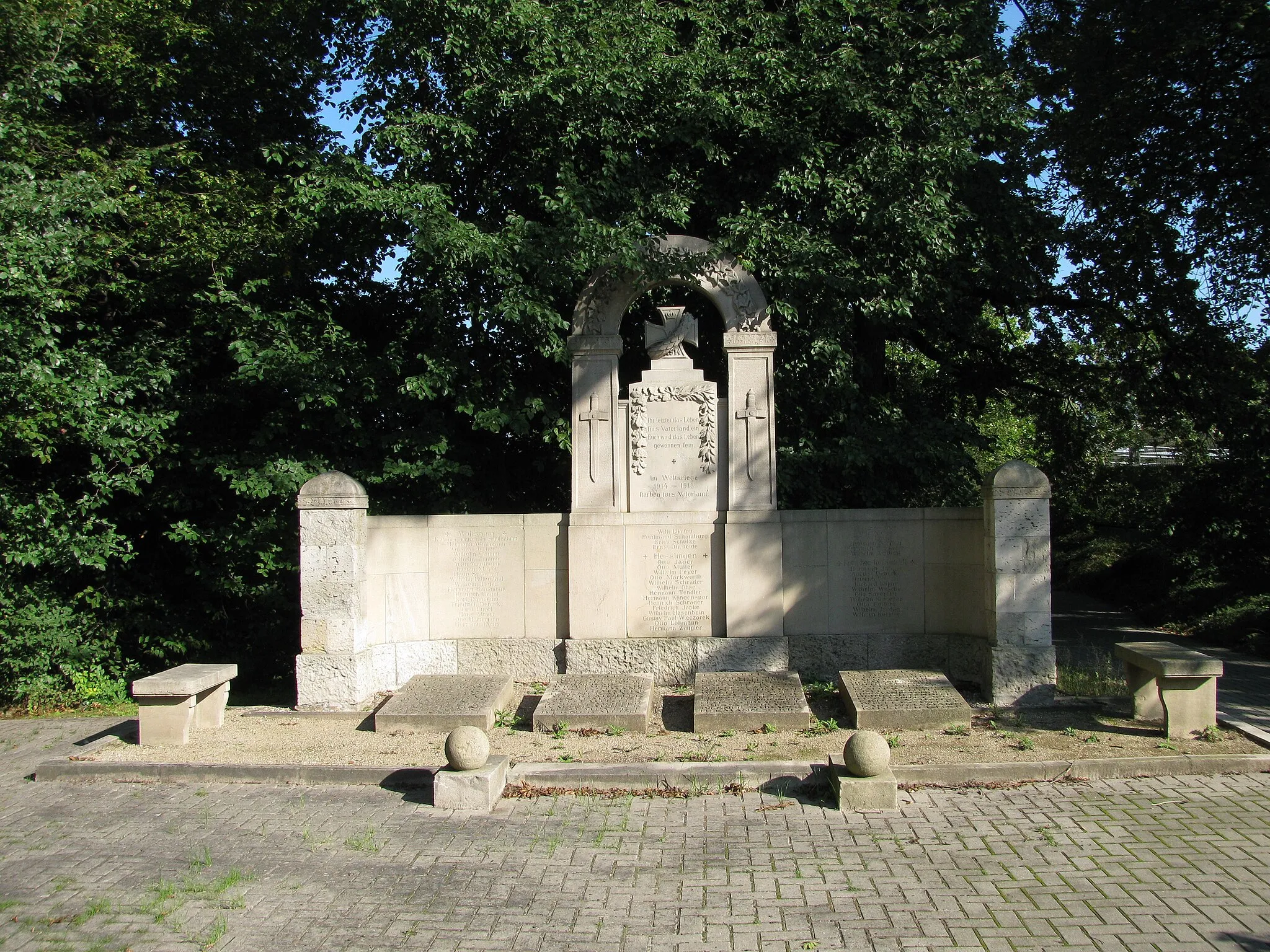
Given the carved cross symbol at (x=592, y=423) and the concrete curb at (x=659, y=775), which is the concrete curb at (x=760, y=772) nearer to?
the concrete curb at (x=659, y=775)

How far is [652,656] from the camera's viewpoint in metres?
9.44

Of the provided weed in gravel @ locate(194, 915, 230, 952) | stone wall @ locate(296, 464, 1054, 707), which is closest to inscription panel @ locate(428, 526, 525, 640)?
stone wall @ locate(296, 464, 1054, 707)

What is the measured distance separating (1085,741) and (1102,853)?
216 cm

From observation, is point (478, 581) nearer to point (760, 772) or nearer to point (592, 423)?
point (592, 423)

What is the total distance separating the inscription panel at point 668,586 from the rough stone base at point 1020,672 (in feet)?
9.16

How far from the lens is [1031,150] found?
1292 centimetres

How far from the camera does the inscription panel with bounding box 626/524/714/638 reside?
9469 mm

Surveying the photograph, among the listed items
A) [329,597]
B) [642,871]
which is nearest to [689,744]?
[642,871]

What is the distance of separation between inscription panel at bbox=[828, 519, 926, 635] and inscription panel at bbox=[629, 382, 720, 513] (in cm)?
140

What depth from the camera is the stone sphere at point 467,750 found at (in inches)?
249

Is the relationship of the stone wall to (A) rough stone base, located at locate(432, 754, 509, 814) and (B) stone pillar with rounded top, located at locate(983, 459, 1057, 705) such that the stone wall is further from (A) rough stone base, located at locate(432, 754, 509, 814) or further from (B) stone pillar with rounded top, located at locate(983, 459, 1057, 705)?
(A) rough stone base, located at locate(432, 754, 509, 814)

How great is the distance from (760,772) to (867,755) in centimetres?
87

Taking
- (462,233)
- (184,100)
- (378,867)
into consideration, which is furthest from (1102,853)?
(184,100)

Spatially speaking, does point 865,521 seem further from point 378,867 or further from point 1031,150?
point 1031,150
